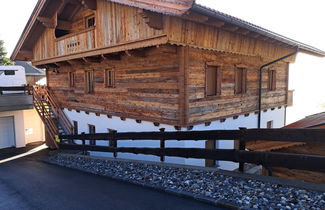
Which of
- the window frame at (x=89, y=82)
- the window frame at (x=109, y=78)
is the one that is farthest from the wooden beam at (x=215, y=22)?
the window frame at (x=89, y=82)

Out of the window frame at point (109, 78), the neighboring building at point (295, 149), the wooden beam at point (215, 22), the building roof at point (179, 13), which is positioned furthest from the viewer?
the window frame at point (109, 78)

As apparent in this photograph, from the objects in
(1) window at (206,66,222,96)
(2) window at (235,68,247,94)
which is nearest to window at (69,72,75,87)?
(1) window at (206,66,222,96)

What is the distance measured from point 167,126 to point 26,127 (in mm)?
13998

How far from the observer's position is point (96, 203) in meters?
4.88

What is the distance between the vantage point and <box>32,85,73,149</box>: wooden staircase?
1437 centimetres

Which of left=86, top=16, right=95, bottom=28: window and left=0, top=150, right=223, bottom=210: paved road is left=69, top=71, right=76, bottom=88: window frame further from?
left=0, top=150, right=223, bottom=210: paved road

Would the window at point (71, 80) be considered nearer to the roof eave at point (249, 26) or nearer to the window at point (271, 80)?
the roof eave at point (249, 26)

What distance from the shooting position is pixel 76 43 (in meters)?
11.6

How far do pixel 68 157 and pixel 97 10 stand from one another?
21.5ft

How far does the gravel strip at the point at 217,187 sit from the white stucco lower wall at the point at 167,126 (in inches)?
87.5

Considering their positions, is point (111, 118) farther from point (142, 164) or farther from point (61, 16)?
point (61, 16)

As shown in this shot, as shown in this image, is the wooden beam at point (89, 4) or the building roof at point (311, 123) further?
the wooden beam at point (89, 4)

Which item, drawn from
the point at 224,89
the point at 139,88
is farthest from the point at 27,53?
the point at 224,89

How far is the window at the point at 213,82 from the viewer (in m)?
9.63
